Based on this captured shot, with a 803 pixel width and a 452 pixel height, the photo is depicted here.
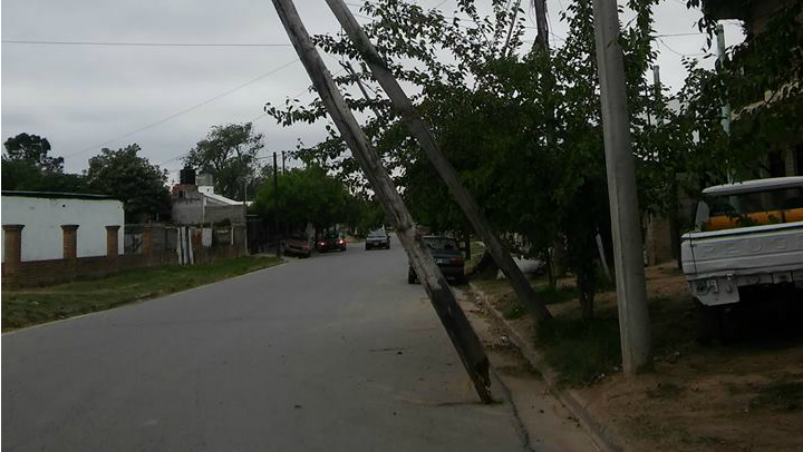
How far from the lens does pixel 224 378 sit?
28.4ft

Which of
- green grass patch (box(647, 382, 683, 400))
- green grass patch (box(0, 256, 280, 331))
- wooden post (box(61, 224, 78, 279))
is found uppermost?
wooden post (box(61, 224, 78, 279))

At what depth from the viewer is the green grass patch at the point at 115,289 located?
44.9 feet

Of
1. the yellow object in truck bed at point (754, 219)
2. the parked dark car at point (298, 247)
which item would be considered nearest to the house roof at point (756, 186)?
the yellow object in truck bed at point (754, 219)

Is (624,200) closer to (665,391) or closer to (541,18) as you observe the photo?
(665,391)

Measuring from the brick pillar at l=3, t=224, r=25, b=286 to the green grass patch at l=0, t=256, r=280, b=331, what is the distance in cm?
458

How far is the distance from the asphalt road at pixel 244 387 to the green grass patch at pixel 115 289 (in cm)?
60

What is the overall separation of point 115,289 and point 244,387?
1327cm

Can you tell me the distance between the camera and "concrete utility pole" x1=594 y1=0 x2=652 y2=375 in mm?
7293

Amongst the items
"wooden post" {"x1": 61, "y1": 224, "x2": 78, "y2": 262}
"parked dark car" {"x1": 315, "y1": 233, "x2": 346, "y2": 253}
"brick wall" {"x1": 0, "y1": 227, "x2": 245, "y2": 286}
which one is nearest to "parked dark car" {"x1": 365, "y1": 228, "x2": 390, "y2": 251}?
"parked dark car" {"x1": 315, "y1": 233, "x2": 346, "y2": 253}

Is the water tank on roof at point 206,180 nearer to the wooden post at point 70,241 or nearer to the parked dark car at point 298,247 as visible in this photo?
the parked dark car at point 298,247

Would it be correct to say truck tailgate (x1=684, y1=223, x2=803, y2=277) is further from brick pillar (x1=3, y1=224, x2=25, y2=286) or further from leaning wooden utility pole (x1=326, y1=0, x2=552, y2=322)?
brick pillar (x1=3, y1=224, x2=25, y2=286)

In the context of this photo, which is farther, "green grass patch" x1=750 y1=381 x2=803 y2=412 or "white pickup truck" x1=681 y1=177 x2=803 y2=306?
"white pickup truck" x1=681 y1=177 x2=803 y2=306

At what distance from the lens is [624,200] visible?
7.32m

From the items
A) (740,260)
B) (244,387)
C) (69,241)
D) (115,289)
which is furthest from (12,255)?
(115,289)
